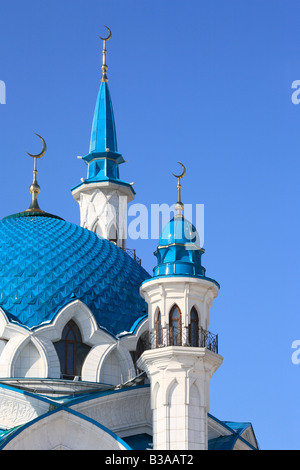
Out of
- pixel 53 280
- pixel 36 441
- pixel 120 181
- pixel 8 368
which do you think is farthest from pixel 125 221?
pixel 36 441

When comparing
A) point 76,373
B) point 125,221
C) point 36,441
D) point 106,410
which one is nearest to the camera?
point 36,441

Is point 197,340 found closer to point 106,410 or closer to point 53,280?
point 106,410

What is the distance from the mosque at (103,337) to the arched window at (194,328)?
0.02 metres

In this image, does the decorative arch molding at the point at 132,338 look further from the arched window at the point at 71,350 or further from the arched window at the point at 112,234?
the arched window at the point at 112,234

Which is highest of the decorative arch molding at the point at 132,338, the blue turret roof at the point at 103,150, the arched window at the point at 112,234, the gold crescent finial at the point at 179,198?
the blue turret roof at the point at 103,150

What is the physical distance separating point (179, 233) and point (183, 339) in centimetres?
182

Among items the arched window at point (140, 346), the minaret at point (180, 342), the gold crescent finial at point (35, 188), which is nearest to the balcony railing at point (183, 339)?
the minaret at point (180, 342)

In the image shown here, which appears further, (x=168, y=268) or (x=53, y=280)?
(x=53, y=280)

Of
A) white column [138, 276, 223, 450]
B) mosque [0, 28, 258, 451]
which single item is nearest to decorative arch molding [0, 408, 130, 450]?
mosque [0, 28, 258, 451]

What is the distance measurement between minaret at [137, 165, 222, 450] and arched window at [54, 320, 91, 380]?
7.32 feet

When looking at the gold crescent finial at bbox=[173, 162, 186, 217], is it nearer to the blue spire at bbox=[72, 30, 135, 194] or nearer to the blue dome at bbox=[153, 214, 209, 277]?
the blue dome at bbox=[153, 214, 209, 277]

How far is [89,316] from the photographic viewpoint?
21719mm

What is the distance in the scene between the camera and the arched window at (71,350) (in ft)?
70.7
